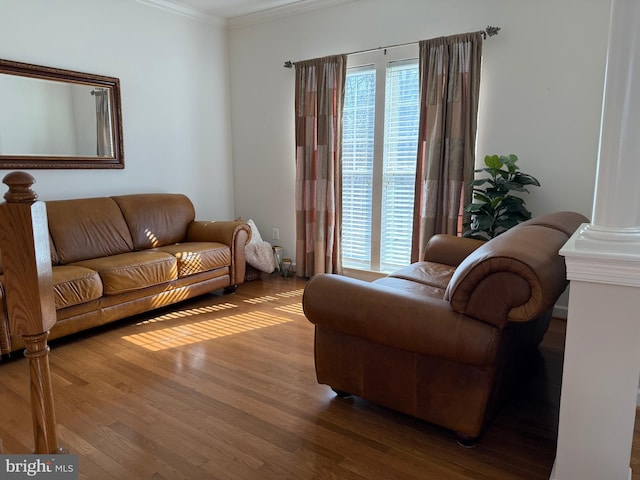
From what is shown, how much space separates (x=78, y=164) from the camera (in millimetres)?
3791

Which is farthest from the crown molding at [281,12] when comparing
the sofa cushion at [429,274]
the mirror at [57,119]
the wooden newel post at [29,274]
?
the wooden newel post at [29,274]

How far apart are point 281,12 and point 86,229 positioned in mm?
2855

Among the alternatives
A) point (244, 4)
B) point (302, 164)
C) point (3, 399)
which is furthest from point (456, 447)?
point (244, 4)

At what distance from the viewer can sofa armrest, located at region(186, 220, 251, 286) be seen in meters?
4.02

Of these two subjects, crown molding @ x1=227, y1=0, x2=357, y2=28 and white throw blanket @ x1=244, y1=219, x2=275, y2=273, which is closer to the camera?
crown molding @ x1=227, y1=0, x2=357, y2=28

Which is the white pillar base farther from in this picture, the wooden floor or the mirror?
the mirror

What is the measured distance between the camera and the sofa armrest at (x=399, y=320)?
5.51 feet

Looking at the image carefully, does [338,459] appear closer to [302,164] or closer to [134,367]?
[134,367]

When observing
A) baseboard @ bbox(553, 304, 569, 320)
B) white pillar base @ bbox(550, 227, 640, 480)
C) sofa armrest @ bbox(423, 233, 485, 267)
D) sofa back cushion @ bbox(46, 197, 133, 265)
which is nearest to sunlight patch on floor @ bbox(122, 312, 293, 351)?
sofa back cushion @ bbox(46, 197, 133, 265)

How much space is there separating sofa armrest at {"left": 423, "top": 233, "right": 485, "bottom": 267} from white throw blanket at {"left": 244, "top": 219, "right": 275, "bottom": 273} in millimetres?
1880

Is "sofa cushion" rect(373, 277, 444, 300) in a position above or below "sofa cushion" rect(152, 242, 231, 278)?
above

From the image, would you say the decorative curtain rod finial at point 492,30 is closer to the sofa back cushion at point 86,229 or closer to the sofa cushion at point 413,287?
the sofa cushion at point 413,287

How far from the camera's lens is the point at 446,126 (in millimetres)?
3594

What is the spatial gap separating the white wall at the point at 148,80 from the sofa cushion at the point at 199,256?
0.95 metres
